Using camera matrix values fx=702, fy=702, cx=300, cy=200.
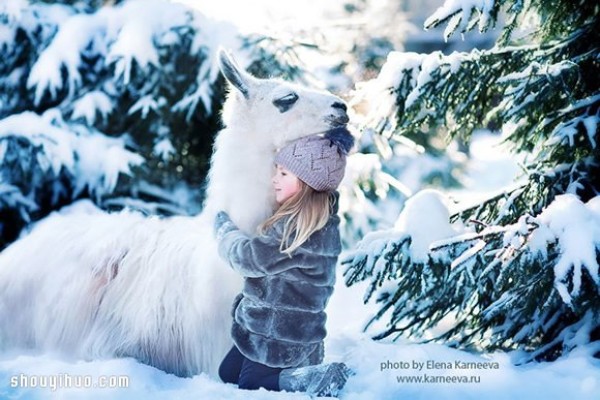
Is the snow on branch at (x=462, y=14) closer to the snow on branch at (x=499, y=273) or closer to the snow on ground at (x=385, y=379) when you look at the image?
the snow on branch at (x=499, y=273)

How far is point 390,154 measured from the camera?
15.0 ft

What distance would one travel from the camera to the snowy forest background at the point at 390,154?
300 cm

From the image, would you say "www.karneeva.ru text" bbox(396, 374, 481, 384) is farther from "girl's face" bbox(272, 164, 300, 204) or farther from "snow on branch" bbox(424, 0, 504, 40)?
"snow on branch" bbox(424, 0, 504, 40)

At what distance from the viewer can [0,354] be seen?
369 centimetres

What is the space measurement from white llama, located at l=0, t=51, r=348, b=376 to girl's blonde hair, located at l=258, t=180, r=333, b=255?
0.50ft

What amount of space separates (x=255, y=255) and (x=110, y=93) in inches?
142

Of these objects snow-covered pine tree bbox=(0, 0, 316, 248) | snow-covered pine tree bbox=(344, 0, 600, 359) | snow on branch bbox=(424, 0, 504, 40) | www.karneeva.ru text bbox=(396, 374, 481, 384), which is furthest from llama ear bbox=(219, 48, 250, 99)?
snow-covered pine tree bbox=(0, 0, 316, 248)

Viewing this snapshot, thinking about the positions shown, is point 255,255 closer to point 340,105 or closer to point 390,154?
point 340,105

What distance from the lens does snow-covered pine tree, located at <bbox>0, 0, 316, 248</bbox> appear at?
566cm

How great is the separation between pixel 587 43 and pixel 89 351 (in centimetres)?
294

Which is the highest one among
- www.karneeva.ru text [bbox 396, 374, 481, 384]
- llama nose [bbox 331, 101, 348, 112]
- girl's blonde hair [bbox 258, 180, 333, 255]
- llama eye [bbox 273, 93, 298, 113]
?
llama nose [bbox 331, 101, 348, 112]

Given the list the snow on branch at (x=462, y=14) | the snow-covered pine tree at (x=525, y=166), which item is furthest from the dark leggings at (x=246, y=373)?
the snow on branch at (x=462, y=14)

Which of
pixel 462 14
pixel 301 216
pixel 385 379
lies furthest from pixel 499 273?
pixel 462 14

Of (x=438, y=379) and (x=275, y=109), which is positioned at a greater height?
(x=275, y=109)
